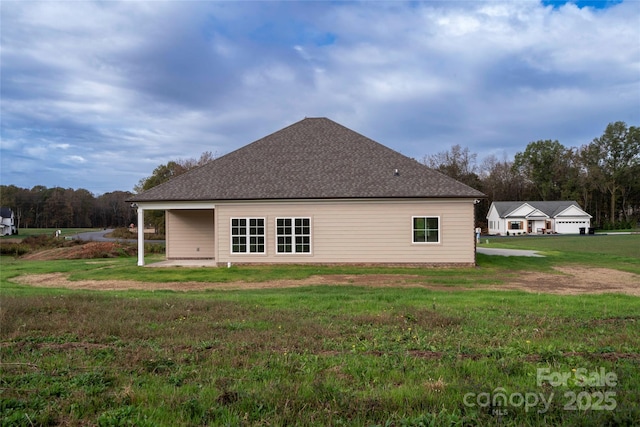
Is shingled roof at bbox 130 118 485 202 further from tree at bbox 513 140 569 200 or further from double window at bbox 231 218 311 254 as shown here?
tree at bbox 513 140 569 200

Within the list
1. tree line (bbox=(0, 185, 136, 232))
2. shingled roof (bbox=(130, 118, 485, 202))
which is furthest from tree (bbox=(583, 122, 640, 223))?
tree line (bbox=(0, 185, 136, 232))

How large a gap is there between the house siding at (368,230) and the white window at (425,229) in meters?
0.18

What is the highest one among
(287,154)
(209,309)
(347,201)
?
(287,154)

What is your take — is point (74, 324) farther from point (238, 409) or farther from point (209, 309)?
point (238, 409)

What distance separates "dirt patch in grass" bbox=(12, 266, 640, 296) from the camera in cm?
1357

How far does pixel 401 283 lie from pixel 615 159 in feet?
262

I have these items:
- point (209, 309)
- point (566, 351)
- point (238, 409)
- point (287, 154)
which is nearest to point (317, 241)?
point (287, 154)

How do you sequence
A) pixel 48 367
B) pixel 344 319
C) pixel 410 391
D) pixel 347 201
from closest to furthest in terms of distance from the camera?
pixel 410 391
pixel 48 367
pixel 344 319
pixel 347 201

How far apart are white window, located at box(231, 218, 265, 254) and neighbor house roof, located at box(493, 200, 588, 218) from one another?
57.8 m

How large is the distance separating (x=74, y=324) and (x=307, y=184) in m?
14.0

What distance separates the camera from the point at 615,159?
7744 cm

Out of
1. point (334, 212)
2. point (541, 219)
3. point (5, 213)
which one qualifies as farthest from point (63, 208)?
point (334, 212)

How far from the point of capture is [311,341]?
236 inches

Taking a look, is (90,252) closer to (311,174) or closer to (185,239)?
(185,239)
